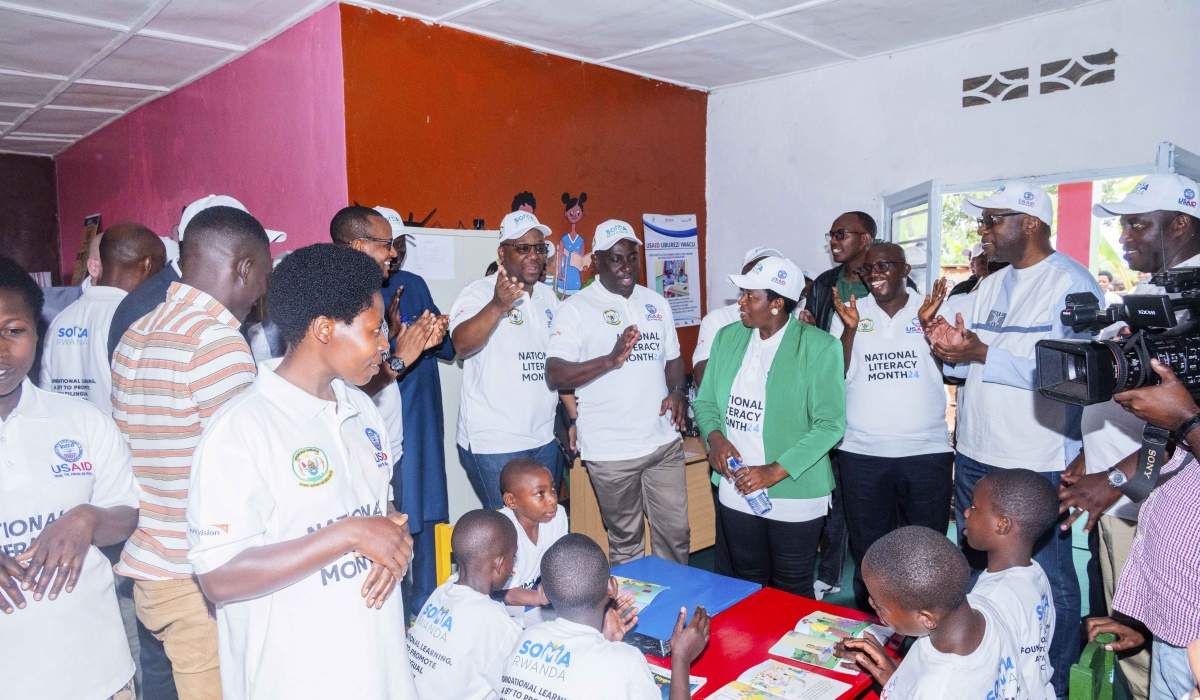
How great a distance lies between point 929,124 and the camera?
187 inches

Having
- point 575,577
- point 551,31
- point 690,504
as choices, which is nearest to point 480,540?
point 575,577

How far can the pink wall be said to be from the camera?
12.8 ft

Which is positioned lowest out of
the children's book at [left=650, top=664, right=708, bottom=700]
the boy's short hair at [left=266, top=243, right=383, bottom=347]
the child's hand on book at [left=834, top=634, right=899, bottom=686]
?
the children's book at [left=650, top=664, right=708, bottom=700]

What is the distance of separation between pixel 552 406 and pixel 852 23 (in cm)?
290

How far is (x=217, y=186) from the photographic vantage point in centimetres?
497

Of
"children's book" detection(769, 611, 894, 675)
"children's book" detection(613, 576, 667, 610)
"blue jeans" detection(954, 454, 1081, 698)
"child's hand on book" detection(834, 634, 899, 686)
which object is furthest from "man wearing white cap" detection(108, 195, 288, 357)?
"blue jeans" detection(954, 454, 1081, 698)

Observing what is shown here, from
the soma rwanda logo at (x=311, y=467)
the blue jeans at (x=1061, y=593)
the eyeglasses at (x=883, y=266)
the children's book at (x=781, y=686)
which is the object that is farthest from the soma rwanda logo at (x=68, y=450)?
the eyeglasses at (x=883, y=266)

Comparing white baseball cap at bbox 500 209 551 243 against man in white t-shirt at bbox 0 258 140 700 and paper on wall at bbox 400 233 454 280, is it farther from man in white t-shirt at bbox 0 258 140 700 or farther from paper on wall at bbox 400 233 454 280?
man in white t-shirt at bbox 0 258 140 700

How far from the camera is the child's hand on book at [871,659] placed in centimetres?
177

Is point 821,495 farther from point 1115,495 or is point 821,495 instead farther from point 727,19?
point 727,19

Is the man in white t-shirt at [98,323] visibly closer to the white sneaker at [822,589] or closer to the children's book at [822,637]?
the children's book at [822,637]

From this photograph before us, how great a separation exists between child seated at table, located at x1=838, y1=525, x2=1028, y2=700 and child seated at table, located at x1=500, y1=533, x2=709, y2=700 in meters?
0.45

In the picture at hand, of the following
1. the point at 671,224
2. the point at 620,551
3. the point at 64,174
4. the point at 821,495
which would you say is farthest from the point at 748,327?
the point at 64,174

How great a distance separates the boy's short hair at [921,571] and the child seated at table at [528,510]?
1.21 metres
